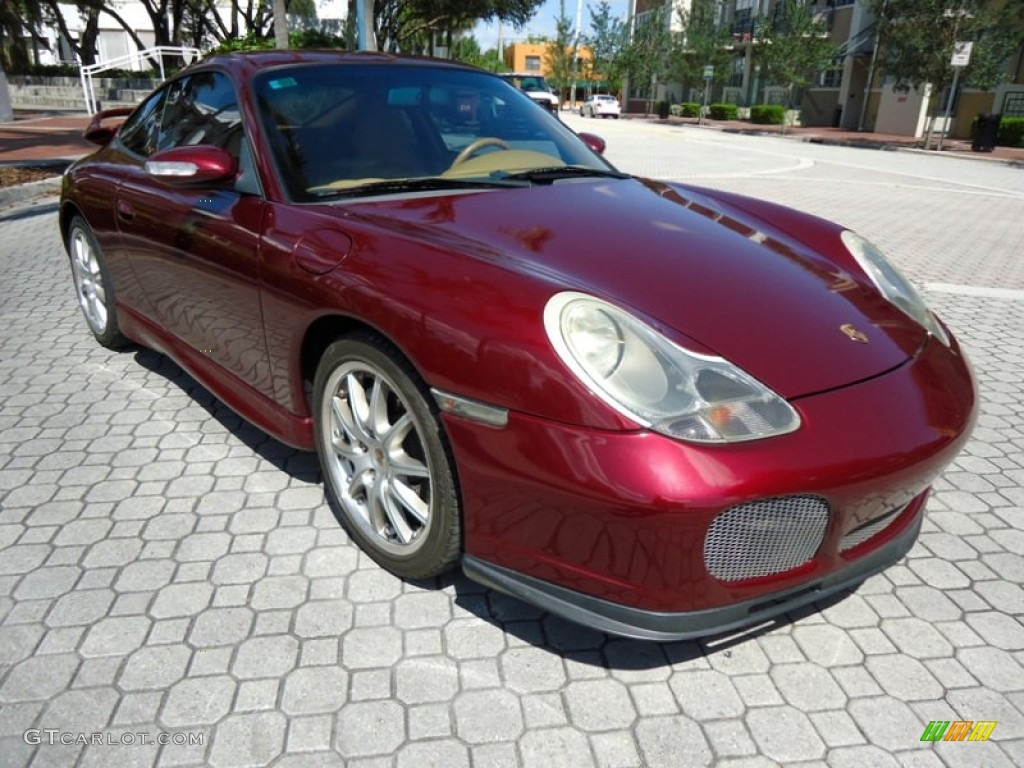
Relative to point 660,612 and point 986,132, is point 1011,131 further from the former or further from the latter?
point 660,612

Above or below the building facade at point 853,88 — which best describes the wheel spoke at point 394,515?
below

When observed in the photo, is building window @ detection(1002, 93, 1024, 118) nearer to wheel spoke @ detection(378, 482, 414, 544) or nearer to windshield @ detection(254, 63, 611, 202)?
windshield @ detection(254, 63, 611, 202)

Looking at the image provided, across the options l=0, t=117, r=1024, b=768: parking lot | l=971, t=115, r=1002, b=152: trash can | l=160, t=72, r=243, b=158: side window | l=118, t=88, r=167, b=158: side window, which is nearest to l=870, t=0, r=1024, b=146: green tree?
l=971, t=115, r=1002, b=152: trash can

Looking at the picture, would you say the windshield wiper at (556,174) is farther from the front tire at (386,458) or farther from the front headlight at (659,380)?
the front headlight at (659,380)

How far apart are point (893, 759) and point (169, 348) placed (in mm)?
3135

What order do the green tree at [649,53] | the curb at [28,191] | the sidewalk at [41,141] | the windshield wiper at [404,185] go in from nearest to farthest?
the windshield wiper at [404,185] < the curb at [28,191] < the sidewalk at [41,141] < the green tree at [649,53]

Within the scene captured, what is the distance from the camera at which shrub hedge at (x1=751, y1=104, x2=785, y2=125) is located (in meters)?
37.5

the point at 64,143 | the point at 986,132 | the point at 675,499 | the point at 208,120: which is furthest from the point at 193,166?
the point at 986,132

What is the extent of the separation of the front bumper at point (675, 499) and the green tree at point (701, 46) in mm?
48701

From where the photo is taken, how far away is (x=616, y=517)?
166 cm

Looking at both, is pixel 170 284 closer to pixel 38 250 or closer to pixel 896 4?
pixel 38 250

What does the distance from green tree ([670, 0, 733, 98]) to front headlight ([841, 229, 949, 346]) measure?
47522 mm

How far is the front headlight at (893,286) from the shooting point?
7.89 feet

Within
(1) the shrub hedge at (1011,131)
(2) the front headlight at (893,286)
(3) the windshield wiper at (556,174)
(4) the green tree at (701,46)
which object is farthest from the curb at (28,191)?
(4) the green tree at (701,46)
